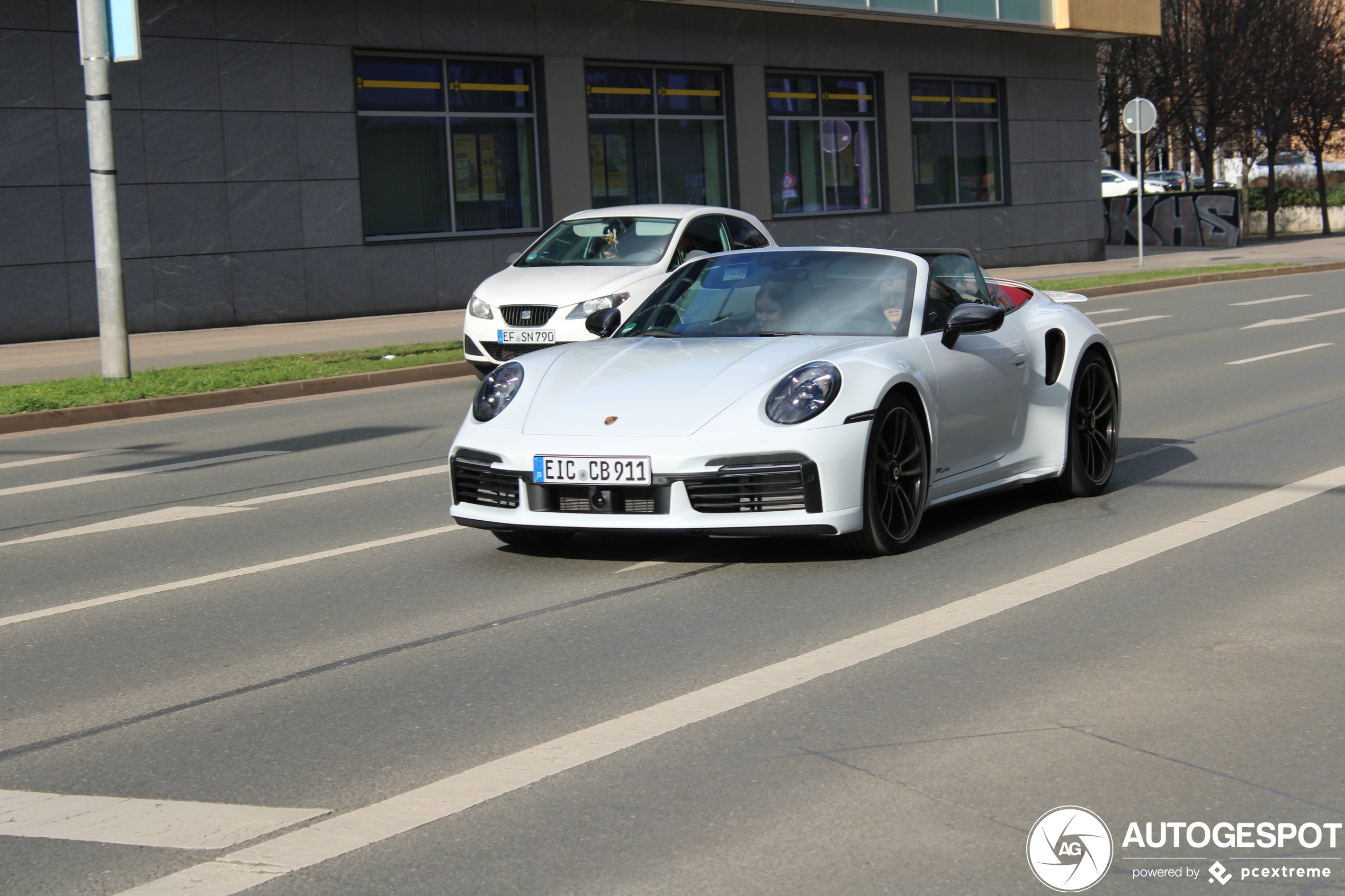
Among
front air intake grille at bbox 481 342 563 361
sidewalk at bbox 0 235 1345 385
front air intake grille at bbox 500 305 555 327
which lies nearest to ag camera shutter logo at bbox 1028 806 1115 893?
front air intake grille at bbox 500 305 555 327

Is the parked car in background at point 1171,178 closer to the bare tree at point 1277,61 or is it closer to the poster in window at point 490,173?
the bare tree at point 1277,61

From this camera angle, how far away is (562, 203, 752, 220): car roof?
1680 centimetres

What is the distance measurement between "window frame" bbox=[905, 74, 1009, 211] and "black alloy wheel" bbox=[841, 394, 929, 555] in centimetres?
2767

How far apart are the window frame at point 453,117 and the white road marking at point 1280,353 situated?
13.5 metres

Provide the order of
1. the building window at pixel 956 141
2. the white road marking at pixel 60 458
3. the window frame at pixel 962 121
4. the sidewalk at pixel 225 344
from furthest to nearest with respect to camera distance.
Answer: the building window at pixel 956 141
the window frame at pixel 962 121
the sidewalk at pixel 225 344
the white road marking at pixel 60 458

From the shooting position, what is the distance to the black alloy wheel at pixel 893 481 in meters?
6.75

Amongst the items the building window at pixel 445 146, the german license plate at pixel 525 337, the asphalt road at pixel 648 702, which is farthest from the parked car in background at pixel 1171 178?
the asphalt road at pixel 648 702

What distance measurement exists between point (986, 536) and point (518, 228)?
2009 centimetres

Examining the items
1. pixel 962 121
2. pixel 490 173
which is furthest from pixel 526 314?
pixel 962 121

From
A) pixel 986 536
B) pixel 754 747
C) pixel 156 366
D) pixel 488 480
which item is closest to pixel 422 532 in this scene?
pixel 488 480

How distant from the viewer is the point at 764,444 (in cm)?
651

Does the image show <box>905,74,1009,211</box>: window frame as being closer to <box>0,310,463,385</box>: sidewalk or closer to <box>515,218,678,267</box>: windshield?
<box>0,310,463,385</box>: sidewalk

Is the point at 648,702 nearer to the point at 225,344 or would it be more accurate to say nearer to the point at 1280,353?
the point at 1280,353

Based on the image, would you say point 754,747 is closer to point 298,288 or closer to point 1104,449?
point 1104,449
